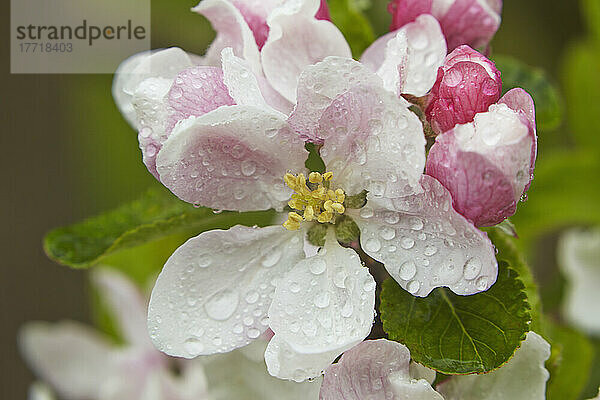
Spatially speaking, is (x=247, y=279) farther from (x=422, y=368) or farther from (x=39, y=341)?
(x=39, y=341)

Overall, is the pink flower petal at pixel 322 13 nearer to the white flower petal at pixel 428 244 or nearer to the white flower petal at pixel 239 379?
the white flower petal at pixel 428 244

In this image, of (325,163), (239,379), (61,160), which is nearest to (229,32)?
(325,163)

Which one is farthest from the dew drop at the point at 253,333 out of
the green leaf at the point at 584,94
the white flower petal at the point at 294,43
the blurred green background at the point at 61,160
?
the blurred green background at the point at 61,160

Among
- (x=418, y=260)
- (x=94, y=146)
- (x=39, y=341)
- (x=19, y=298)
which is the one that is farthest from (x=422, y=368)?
(x=19, y=298)

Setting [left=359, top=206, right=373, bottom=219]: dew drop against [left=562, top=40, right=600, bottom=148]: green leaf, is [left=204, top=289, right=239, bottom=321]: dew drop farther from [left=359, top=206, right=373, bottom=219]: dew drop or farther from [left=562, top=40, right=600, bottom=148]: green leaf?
[left=562, top=40, right=600, bottom=148]: green leaf

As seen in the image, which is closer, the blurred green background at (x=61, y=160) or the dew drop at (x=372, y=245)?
the dew drop at (x=372, y=245)

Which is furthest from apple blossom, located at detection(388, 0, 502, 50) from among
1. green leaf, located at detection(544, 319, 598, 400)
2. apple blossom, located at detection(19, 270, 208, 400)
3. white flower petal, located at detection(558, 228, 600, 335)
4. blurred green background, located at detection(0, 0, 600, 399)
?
blurred green background, located at detection(0, 0, 600, 399)
